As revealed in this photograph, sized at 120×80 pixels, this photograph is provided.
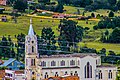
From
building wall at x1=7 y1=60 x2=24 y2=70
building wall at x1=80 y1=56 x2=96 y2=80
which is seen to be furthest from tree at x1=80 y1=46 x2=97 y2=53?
building wall at x1=80 y1=56 x2=96 y2=80

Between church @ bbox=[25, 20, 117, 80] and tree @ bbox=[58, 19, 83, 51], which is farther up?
church @ bbox=[25, 20, 117, 80]

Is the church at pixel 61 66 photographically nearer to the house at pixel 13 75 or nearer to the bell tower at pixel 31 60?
the bell tower at pixel 31 60

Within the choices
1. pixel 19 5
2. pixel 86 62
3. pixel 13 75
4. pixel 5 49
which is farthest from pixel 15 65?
pixel 19 5

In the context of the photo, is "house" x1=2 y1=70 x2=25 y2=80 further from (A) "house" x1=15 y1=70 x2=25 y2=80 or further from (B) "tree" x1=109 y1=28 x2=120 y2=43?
(B) "tree" x1=109 y1=28 x2=120 y2=43

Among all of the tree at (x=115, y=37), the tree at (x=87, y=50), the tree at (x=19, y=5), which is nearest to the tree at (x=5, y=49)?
the tree at (x=87, y=50)

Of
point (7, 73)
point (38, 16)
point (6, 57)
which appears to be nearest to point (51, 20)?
point (38, 16)

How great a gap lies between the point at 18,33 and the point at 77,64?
100 ft

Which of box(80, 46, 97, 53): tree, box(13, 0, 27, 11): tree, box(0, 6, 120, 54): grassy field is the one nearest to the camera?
box(80, 46, 97, 53): tree

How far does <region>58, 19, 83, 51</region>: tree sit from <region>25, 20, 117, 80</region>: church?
21673mm

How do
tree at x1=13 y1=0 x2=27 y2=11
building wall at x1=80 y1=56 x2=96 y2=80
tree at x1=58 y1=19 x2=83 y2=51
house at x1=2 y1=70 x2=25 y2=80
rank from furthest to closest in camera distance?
tree at x1=13 y1=0 x2=27 y2=11
tree at x1=58 y1=19 x2=83 y2=51
house at x1=2 y1=70 x2=25 y2=80
building wall at x1=80 y1=56 x2=96 y2=80

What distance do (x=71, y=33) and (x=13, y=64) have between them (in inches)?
602

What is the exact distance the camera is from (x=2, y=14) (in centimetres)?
13812

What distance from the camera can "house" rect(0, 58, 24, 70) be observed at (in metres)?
103

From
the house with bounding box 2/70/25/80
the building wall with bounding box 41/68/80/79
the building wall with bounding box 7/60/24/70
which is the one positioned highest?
the building wall with bounding box 41/68/80/79
